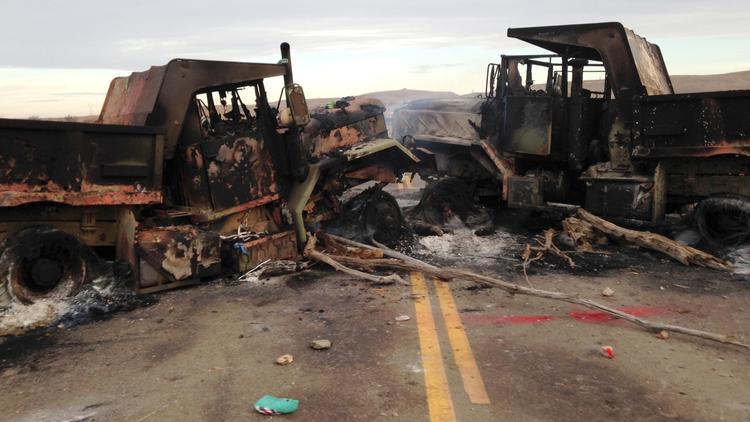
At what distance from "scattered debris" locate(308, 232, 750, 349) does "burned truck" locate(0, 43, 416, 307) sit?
0.56 meters

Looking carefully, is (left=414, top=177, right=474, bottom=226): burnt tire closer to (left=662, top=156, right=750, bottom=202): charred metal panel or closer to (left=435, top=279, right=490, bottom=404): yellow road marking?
(left=662, top=156, right=750, bottom=202): charred metal panel

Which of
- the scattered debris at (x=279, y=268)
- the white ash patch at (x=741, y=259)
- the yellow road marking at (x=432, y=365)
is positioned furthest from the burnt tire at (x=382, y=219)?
the white ash patch at (x=741, y=259)

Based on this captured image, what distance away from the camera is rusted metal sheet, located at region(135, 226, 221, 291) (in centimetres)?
567

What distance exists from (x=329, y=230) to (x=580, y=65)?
433 centimetres

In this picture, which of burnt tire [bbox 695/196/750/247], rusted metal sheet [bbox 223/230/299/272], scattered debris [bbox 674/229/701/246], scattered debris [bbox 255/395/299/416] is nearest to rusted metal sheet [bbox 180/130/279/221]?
rusted metal sheet [bbox 223/230/299/272]

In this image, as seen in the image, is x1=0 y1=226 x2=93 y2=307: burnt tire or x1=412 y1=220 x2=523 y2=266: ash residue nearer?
x1=0 y1=226 x2=93 y2=307: burnt tire

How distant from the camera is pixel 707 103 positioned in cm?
701

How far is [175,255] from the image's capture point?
5832mm

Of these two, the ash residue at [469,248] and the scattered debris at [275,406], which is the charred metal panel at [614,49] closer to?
the ash residue at [469,248]

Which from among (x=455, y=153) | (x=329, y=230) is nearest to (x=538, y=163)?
(x=455, y=153)

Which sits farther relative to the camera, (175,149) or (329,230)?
(329,230)

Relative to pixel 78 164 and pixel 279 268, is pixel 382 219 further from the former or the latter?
pixel 78 164

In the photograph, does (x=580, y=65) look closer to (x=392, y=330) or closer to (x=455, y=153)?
(x=455, y=153)

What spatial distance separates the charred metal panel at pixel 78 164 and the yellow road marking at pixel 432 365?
2.89 m
